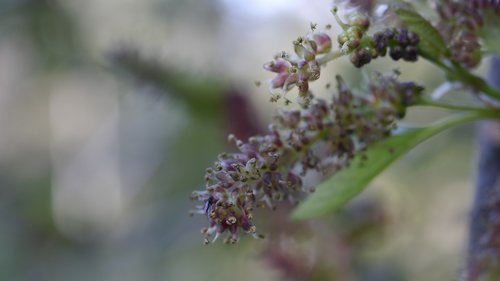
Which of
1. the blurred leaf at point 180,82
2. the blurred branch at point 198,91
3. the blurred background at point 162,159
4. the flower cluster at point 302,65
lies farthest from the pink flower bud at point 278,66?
the blurred leaf at point 180,82

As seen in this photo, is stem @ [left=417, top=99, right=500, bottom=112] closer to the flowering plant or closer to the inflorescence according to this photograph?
the flowering plant

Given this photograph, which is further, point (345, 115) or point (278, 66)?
point (345, 115)

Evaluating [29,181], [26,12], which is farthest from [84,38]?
[29,181]

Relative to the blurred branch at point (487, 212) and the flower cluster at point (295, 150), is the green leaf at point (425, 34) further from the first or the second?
the blurred branch at point (487, 212)

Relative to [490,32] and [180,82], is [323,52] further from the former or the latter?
[180,82]

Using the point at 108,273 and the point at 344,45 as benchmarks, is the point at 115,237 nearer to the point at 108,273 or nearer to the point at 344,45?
Answer: the point at 108,273

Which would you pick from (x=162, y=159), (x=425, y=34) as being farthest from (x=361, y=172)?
(x=162, y=159)
